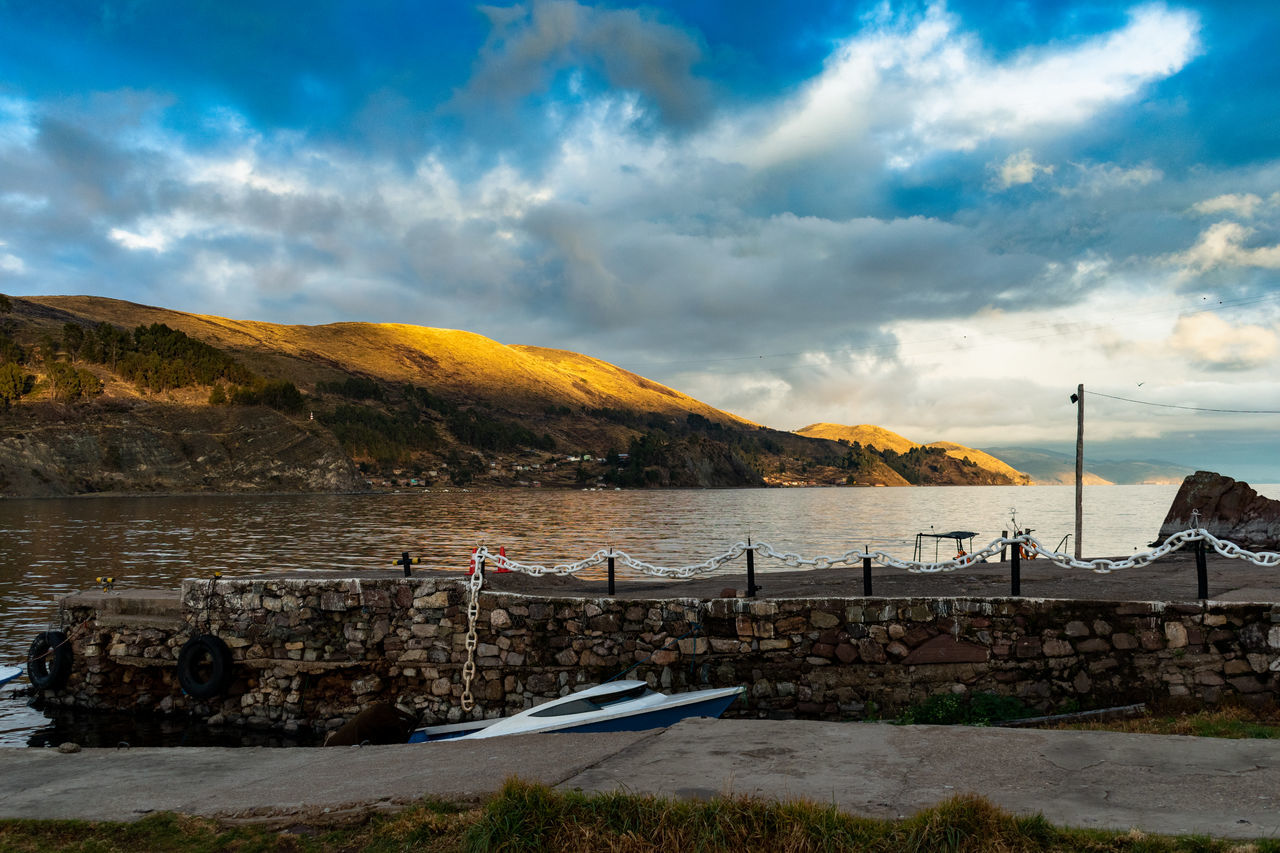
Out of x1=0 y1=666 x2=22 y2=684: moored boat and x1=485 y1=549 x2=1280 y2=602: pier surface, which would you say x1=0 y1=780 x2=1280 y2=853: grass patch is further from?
x1=0 y1=666 x2=22 y2=684: moored boat

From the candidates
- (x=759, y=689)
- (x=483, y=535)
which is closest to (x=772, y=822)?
(x=759, y=689)

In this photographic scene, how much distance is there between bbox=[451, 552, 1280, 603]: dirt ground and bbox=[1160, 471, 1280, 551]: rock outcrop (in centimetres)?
1702

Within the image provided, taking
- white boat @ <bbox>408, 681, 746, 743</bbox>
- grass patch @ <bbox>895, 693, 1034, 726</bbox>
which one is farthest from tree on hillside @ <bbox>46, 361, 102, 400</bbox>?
grass patch @ <bbox>895, 693, 1034, 726</bbox>

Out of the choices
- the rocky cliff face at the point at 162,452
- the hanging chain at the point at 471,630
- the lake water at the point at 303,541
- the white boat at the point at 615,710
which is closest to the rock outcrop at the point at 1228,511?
the lake water at the point at 303,541

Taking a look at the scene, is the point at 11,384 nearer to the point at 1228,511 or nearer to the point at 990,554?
the point at 990,554

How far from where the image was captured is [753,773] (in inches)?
242

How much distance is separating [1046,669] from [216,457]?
398ft

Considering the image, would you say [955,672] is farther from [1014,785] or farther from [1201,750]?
[1014,785]

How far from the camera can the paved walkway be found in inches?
208

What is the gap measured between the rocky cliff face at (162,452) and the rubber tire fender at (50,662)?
327 feet

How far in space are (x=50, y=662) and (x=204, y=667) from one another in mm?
3554

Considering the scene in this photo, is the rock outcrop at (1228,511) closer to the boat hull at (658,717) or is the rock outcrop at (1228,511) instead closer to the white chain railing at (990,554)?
the white chain railing at (990,554)

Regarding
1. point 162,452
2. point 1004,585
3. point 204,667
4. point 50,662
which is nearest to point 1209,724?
point 1004,585

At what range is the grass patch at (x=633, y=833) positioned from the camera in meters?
4.45
